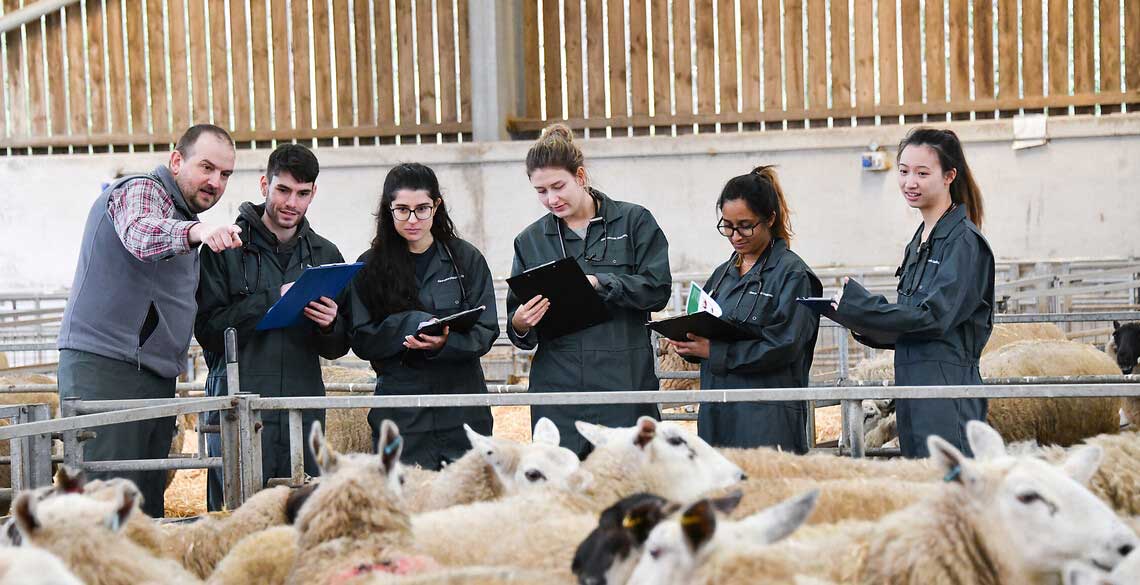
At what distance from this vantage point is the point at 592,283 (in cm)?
361

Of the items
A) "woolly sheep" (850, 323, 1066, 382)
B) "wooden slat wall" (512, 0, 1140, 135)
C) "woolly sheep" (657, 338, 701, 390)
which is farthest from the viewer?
"wooden slat wall" (512, 0, 1140, 135)

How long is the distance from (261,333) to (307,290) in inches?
14.7

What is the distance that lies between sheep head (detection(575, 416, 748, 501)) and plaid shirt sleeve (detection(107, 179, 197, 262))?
4.37 ft

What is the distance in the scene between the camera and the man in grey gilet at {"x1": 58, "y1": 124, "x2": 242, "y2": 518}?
3.52 m

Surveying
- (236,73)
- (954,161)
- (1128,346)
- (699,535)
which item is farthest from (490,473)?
(236,73)

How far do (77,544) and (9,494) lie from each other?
1.46 metres

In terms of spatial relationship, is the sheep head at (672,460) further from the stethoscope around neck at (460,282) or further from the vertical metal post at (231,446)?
the vertical metal post at (231,446)

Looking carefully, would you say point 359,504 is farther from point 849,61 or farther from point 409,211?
point 849,61

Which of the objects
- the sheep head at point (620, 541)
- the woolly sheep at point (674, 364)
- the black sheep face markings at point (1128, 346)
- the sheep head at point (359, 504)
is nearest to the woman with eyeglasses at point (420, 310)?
the sheep head at point (359, 504)

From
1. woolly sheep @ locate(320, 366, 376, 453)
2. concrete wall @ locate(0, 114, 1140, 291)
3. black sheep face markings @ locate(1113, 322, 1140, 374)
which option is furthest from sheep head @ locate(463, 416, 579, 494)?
concrete wall @ locate(0, 114, 1140, 291)

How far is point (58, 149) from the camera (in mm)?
13719

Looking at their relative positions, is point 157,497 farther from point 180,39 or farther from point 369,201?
point 180,39

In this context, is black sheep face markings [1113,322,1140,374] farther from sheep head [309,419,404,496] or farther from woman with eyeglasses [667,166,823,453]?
sheep head [309,419,404,496]

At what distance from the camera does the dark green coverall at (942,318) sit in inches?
Result: 128
